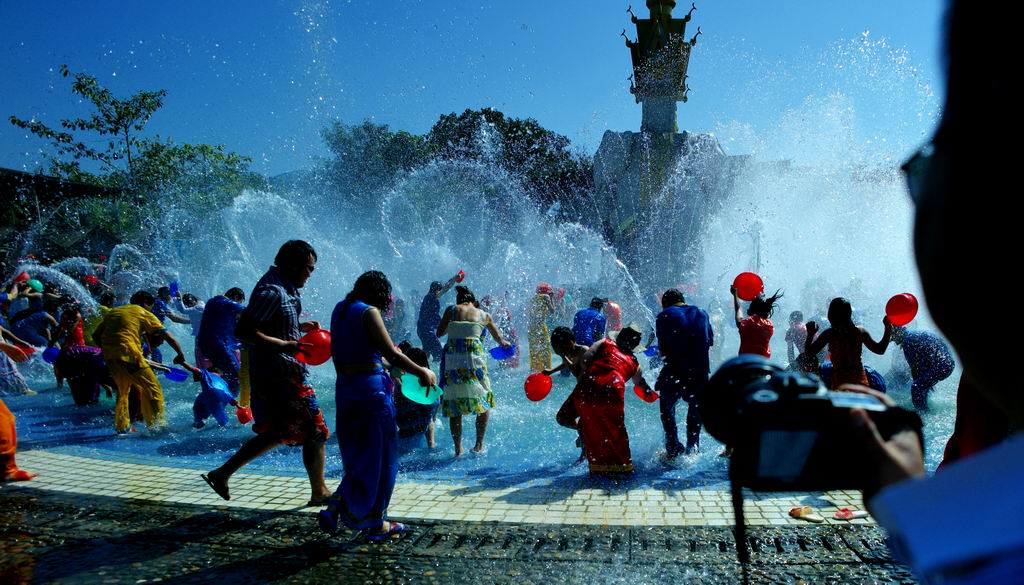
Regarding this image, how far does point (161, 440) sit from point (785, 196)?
20.0 metres

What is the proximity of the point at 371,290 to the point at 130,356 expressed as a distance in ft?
15.0

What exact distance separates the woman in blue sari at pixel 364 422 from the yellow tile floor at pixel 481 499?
56 centimetres

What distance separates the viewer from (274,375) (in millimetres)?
4906

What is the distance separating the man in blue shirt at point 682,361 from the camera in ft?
21.6

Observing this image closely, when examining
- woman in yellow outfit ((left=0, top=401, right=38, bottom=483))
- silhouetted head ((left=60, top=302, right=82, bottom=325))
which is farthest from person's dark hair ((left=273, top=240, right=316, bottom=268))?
silhouetted head ((left=60, top=302, right=82, bottom=325))

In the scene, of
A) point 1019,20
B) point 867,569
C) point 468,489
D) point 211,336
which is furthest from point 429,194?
point 1019,20

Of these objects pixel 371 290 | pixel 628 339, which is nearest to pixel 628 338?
pixel 628 339

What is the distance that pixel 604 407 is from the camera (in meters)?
5.98

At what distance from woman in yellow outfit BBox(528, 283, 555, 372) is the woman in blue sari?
22.4ft

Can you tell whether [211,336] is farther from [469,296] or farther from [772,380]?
[772,380]

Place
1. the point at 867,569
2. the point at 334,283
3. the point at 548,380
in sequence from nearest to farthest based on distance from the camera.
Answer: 1. the point at 867,569
2. the point at 548,380
3. the point at 334,283

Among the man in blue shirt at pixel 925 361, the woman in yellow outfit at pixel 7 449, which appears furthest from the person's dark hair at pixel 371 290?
the man in blue shirt at pixel 925 361

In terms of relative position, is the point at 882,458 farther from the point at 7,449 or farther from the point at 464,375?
the point at 7,449

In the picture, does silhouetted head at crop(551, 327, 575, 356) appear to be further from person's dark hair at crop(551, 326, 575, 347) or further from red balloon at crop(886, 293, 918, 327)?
red balloon at crop(886, 293, 918, 327)
